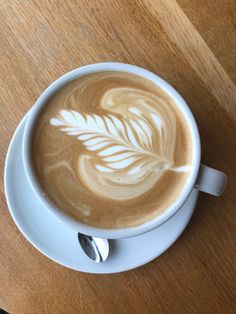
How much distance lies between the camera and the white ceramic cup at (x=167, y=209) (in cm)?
79

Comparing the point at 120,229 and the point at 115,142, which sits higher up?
the point at 115,142

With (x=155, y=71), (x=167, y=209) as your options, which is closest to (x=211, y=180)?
(x=167, y=209)

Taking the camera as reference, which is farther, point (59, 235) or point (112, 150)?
point (59, 235)

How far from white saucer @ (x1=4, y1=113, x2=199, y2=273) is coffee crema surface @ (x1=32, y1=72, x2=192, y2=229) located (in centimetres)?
11

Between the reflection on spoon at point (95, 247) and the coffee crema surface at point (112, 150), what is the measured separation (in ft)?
0.38

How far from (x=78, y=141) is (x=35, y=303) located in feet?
1.27

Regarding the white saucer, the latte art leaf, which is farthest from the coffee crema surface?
the white saucer

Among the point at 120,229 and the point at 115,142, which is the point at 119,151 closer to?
the point at 115,142

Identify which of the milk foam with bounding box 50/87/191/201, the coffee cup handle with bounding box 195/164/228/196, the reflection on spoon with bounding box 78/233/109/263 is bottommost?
the reflection on spoon with bounding box 78/233/109/263

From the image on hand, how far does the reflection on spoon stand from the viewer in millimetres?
915

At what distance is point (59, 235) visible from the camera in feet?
3.04

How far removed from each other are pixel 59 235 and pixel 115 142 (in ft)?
0.82

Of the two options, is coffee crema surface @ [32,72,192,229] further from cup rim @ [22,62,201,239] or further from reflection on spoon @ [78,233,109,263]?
reflection on spoon @ [78,233,109,263]

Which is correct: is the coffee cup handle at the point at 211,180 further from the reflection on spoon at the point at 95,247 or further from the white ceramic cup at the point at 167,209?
the reflection on spoon at the point at 95,247
